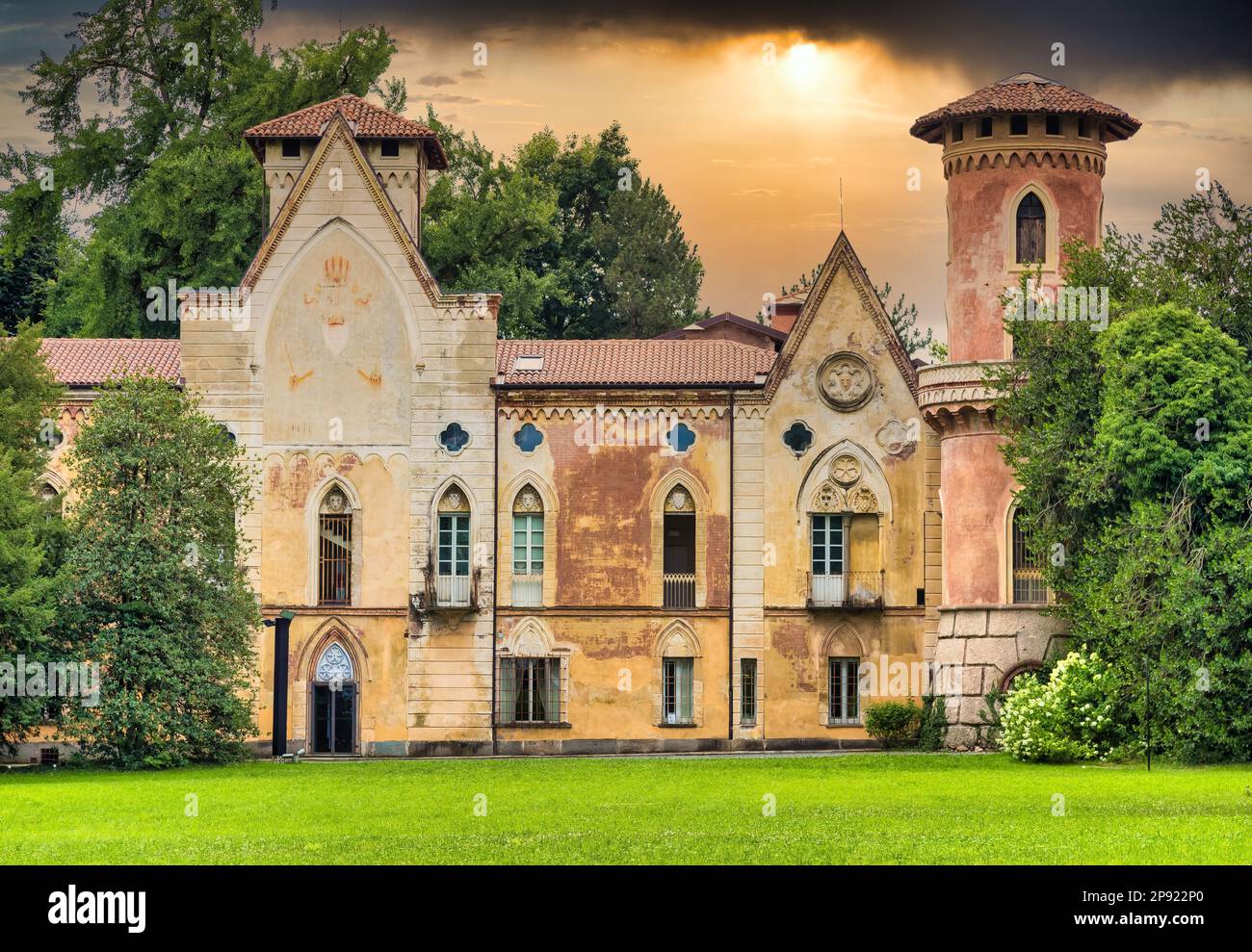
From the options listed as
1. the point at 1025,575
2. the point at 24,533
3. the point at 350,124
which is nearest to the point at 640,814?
the point at 24,533

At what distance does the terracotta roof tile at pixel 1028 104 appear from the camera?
2085 inches

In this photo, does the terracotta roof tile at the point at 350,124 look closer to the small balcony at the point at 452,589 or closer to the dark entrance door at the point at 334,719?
the small balcony at the point at 452,589

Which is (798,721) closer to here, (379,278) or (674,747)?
(674,747)

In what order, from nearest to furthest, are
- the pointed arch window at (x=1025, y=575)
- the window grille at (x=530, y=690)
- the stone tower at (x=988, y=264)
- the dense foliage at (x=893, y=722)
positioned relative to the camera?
the pointed arch window at (x=1025, y=575) → the stone tower at (x=988, y=264) → the dense foliage at (x=893, y=722) → the window grille at (x=530, y=690)

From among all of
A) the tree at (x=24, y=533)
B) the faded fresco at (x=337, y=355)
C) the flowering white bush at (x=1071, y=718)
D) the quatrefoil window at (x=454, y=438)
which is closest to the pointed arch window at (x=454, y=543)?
the quatrefoil window at (x=454, y=438)

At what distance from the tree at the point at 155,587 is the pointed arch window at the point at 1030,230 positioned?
2005 centimetres

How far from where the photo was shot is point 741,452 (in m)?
55.3

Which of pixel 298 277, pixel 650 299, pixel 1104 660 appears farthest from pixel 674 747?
pixel 650 299

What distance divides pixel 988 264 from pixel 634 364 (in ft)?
Result: 31.0

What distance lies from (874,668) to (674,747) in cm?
544

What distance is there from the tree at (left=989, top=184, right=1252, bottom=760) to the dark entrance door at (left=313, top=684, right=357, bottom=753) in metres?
17.4

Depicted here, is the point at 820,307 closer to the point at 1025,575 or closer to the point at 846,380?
the point at 846,380

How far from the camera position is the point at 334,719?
54469mm

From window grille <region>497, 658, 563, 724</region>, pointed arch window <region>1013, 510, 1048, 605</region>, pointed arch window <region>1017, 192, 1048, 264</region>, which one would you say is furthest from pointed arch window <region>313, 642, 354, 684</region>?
pointed arch window <region>1017, 192, 1048, 264</region>
